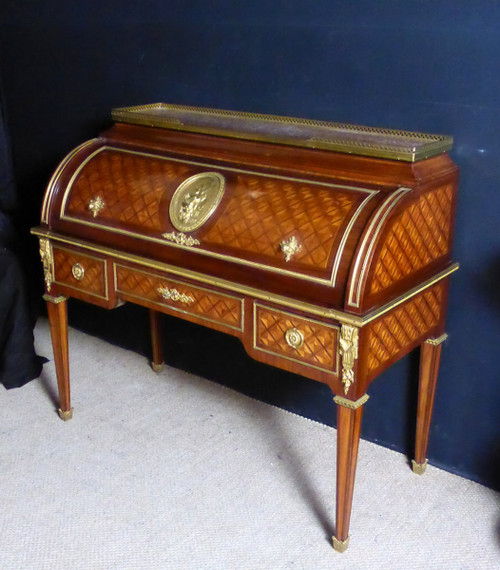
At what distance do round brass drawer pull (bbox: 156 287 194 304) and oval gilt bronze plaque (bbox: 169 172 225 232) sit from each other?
0.20 metres

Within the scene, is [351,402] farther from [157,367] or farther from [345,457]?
[157,367]

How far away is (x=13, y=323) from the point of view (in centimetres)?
314

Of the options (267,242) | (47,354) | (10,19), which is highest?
(10,19)

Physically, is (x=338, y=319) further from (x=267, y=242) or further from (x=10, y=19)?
(x=10, y=19)

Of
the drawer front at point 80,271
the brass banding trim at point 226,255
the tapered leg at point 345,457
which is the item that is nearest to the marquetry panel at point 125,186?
the brass banding trim at point 226,255

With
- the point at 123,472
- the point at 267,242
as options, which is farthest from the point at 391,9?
the point at 123,472

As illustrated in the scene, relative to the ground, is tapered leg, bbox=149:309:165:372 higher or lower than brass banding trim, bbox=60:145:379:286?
lower

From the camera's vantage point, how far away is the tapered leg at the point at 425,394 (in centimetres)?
240

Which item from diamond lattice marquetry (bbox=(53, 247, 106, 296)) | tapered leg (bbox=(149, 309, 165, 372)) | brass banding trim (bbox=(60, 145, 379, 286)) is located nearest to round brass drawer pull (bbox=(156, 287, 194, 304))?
brass banding trim (bbox=(60, 145, 379, 286))

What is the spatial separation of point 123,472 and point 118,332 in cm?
103

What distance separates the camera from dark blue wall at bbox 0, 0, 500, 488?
2.21 m

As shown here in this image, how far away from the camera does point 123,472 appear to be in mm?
2594

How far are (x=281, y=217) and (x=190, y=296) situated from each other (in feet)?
1.33

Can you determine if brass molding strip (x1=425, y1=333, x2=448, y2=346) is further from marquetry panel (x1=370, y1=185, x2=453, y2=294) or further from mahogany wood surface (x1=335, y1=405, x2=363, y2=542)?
mahogany wood surface (x1=335, y1=405, x2=363, y2=542)
